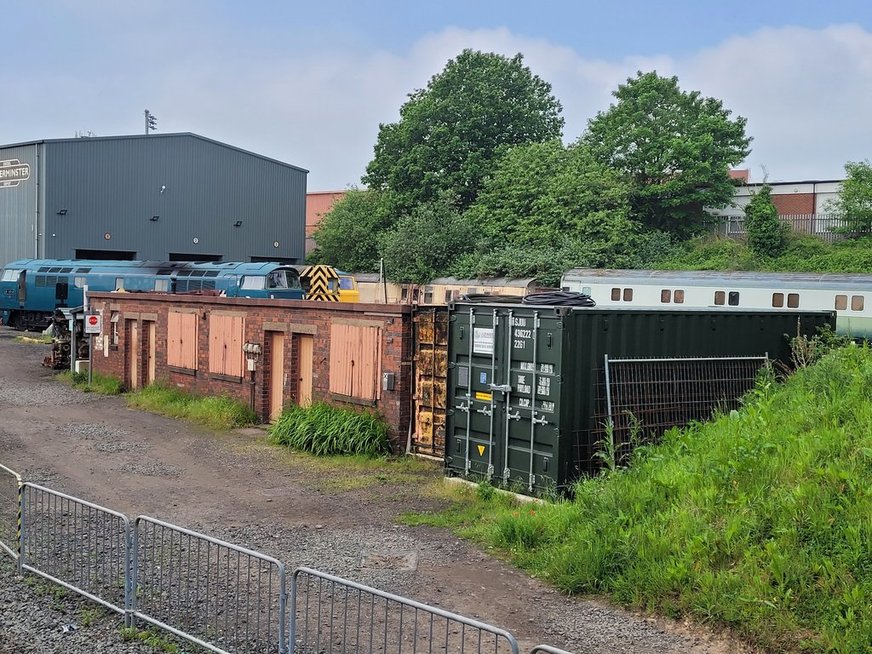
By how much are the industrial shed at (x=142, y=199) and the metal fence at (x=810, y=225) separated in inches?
918

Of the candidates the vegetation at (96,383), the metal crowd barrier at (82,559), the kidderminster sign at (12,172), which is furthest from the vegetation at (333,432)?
the kidderminster sign at (12,172)

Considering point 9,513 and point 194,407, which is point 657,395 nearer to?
point 9,513

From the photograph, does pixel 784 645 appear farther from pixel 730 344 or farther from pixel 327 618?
pixel 730 344

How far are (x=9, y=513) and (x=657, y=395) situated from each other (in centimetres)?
805

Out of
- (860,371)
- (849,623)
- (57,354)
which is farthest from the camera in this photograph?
(57,354)

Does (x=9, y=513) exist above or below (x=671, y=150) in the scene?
below

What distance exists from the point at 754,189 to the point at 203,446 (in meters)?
37.9

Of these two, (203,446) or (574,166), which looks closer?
(203,446)

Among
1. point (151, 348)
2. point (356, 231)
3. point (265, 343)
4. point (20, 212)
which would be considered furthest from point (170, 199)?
point (265, 343)

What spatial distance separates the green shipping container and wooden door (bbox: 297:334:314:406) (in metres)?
4.67

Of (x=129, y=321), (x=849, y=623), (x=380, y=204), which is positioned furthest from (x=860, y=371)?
(x=380, y=204)

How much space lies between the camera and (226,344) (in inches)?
722

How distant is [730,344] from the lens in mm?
12555

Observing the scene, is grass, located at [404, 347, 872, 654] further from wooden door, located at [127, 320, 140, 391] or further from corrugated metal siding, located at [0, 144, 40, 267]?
corrugated metal siding, located at [0, 144, 40, 267]
